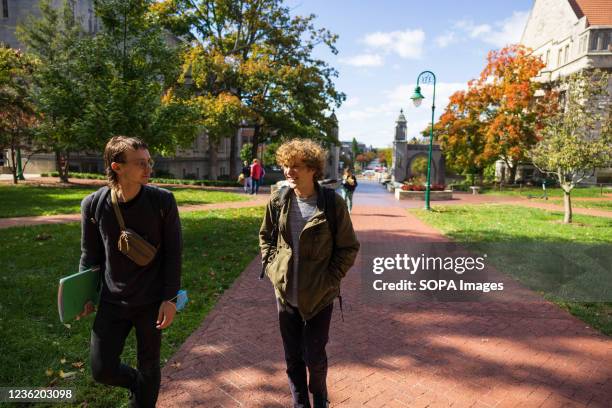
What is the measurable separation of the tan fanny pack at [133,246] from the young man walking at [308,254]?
2.94 ft

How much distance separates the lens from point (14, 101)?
17.2 m

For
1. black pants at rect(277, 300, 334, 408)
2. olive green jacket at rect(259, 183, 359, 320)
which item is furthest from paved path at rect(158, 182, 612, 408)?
olive green jacket at rect(259, 183, 359, 320)

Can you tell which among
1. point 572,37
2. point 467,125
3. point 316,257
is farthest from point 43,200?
point 572,37

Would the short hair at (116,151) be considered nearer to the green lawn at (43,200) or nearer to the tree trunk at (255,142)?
the green lawn at (43,200)

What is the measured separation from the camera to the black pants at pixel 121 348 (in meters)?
2.53

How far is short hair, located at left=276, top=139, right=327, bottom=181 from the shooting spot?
8.96 ft

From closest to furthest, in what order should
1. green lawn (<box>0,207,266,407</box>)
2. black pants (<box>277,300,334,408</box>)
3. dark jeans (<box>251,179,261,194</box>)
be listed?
black pants (<box>277,300,334,408</box>) → green lawn (<box>0,207,266,407</box>) → dark jeans (<box>251,179,261,194</box>)

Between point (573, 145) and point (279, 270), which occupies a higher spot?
point (573, 145)

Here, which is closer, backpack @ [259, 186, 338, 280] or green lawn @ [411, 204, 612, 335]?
backpack @ [259, 186, 338, 280]

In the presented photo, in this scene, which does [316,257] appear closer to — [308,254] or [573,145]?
[308,254]

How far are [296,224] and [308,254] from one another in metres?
0.24

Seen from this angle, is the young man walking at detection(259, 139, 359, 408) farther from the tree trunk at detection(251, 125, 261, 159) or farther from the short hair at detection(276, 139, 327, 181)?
the tree trunk at detection(251, 125, 261, 159)

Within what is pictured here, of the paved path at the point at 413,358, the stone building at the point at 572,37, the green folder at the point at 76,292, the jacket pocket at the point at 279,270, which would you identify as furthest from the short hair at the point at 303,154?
the stone building at the point at 572,37

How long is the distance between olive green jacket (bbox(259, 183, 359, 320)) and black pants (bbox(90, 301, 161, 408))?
3.07 feet
